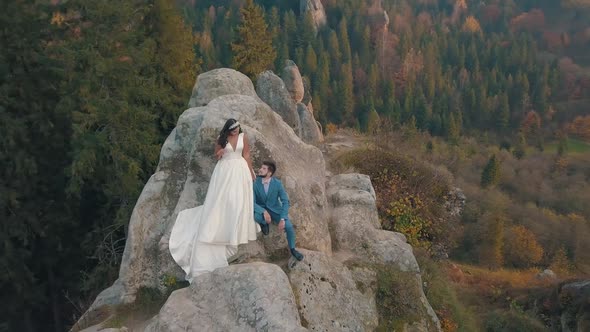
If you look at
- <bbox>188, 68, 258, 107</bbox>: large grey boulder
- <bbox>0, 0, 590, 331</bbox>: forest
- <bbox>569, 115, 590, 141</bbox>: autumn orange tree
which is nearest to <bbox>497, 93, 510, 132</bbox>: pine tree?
<bbox>569, 115, 590, 141</bbox>: autumn orange tree

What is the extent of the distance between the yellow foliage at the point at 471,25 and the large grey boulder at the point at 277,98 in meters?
126

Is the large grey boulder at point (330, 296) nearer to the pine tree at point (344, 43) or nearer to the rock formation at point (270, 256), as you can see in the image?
the rock formation at point (270, 256)

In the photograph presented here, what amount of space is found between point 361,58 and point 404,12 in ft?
133

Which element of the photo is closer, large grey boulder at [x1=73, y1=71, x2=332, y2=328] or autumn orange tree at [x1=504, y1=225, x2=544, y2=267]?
large grey boulder at [x1=73, y1=71, x2=332, y2=328]

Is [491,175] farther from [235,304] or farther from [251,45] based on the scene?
[235,304]

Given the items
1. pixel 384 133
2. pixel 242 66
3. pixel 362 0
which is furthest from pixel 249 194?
pixel 362 0

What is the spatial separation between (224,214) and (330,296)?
2.46 m

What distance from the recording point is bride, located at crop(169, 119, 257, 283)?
9.37 meters

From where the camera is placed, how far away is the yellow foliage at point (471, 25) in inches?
5615

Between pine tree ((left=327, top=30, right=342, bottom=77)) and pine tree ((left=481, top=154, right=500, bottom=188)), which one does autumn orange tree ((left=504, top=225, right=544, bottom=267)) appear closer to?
pine tree ((left=481, top=154, right=500, bottom=188))

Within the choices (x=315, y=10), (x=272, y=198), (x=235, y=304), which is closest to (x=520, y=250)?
(x=272, y=198)

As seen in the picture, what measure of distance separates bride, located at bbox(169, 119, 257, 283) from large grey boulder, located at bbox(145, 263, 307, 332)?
2.99ft

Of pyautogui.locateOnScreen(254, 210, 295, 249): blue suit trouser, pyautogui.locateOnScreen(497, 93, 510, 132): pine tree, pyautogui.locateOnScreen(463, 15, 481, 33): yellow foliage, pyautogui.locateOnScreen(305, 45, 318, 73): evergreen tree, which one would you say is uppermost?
pyautogui.locateOnScreen(254, 210, 295, 249): blue suit trouser

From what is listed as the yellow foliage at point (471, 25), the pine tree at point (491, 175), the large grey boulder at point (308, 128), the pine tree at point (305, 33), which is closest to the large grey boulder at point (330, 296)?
the large grey boulder at point (308, 128)
